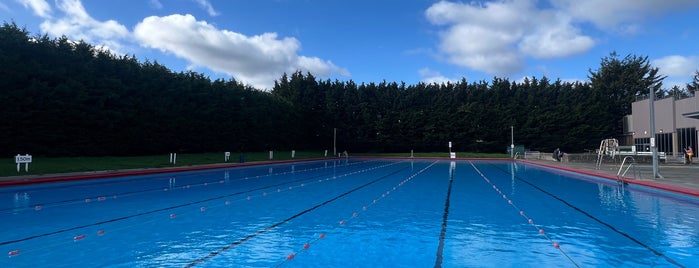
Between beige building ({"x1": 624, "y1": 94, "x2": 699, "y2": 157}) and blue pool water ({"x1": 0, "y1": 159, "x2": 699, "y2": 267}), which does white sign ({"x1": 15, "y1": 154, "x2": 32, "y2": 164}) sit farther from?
beige building ({"x1": 624, "y1": 94, "x2": 699, "y2": 157})

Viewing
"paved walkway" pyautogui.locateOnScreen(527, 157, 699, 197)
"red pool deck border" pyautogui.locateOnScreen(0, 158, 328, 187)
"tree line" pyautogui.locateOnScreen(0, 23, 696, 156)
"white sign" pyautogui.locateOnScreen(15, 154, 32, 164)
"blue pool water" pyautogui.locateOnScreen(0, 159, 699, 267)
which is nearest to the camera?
"blue pool water" pyautogui.locateOnScreen(0, 159, 699, 267)

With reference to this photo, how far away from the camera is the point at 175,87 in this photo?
33.2 metres

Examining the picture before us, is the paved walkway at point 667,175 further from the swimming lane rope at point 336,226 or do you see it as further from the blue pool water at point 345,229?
the swimming lane rope at point 336,226

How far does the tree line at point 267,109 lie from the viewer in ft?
74.4

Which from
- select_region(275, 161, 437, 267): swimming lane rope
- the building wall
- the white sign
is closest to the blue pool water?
select_region(275, 161, 437, 267): swimming lane rope

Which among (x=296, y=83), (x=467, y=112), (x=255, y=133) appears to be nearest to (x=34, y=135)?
(x=255, y=133)

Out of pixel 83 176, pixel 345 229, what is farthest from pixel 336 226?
pixel 83 176

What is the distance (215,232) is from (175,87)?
29.4 meters

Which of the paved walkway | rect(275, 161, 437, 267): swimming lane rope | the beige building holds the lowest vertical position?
rect(275, 161, 437, 267): swimming lane rope

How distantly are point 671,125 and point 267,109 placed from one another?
3867cm

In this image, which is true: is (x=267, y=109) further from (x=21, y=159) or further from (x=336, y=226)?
(x=336, y=226)

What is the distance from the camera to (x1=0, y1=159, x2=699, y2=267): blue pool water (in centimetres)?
546

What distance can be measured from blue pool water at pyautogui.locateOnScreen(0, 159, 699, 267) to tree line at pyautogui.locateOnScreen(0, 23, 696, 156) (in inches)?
481

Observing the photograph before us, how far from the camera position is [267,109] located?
4375cm
